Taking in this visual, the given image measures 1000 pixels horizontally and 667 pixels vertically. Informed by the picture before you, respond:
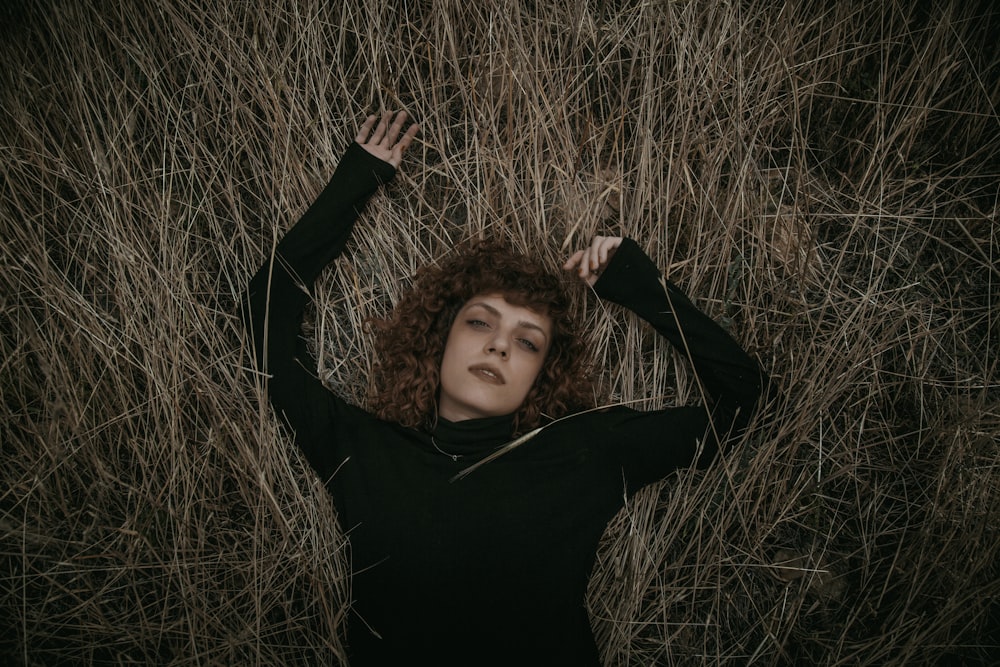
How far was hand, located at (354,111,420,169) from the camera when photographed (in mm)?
2365

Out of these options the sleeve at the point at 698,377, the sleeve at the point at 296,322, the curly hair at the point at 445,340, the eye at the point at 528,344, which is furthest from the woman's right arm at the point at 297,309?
the sleeve at the point at 698,377

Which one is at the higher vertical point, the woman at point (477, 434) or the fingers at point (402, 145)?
the fingers at point (402, 145)

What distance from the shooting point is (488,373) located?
2043 mm

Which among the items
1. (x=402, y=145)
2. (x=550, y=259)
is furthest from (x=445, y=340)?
(x=402, y=145)

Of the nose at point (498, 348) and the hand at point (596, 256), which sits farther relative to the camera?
the hand at point (596, 256)

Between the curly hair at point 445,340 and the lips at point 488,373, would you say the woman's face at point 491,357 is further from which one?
the curly hair at point 445,340

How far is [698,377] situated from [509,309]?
2.75 feet

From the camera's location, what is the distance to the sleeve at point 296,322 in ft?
7.05

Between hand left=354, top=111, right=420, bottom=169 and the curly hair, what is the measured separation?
526mm

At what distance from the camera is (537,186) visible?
7.93ft

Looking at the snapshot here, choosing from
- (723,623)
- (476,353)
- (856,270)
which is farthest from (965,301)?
(476,353)

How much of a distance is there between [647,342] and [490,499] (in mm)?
1059

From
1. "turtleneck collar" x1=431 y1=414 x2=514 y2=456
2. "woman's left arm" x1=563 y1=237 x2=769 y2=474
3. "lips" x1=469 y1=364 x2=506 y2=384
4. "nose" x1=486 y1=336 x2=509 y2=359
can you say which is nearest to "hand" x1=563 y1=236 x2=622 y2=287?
"woman's left arm" x1=563 y1=237 x2=769 y2=474

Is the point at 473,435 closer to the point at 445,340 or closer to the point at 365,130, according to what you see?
the point at 445,340
